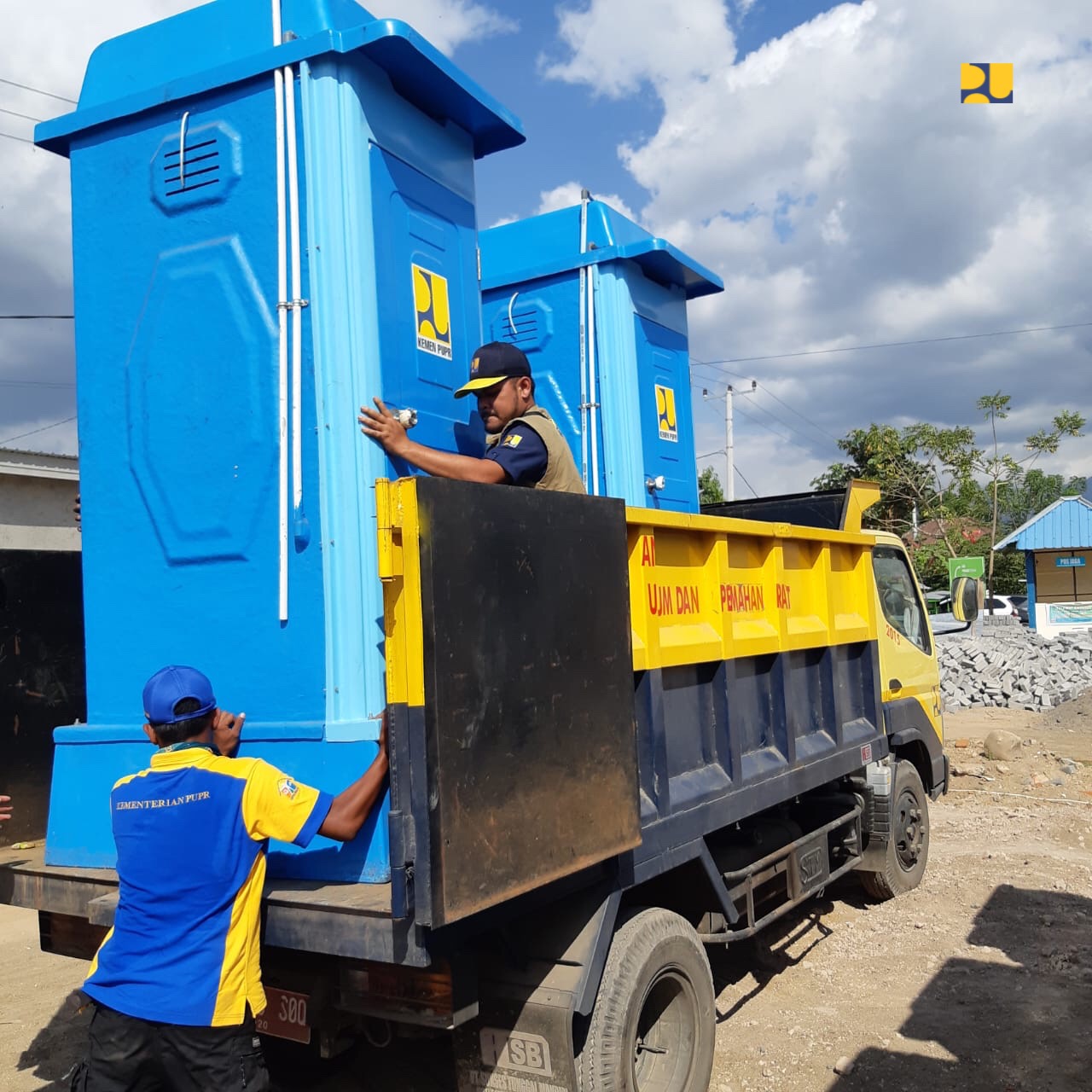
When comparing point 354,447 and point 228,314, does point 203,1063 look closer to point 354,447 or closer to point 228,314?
point 354,447

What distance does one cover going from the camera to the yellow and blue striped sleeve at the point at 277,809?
2.57 meters

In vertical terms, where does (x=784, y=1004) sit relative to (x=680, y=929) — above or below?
below

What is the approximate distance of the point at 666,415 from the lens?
563 centimetres

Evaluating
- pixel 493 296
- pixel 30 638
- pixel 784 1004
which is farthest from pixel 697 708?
pixel 30 638

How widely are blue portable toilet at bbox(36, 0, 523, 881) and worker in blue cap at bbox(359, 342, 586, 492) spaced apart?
91 mm

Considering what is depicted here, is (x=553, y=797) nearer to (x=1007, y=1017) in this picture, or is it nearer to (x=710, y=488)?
(x=1007, y=1017)

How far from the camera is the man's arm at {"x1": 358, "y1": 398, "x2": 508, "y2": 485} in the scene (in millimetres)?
3059

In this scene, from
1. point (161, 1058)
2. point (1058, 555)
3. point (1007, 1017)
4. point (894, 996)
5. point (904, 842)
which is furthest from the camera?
point (1058, 555)

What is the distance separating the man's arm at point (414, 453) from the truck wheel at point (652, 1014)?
149cm

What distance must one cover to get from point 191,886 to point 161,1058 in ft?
1.36

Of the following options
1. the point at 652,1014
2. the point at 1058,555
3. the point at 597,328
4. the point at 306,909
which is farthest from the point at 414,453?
the point at 1058,555

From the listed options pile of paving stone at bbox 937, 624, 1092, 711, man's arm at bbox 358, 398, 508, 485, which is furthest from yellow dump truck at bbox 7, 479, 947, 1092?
pile of paving stone at bbox 937, 624, 1092, 711

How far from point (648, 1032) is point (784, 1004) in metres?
1.63

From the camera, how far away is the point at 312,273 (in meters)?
3.00
